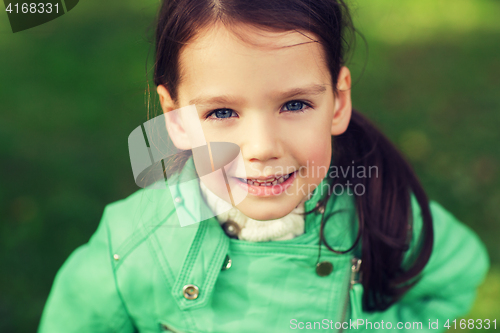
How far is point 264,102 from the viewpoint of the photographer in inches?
30.2

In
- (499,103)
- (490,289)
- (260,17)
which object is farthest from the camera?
(499,103)

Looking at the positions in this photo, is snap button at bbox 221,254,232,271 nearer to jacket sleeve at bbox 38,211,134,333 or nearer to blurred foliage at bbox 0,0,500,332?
jacket sleeve at bbox 38,211,134,333

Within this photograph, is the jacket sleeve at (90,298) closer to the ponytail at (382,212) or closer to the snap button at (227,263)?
the snap button at (227,263)

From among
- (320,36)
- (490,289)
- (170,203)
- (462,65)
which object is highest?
(320,36)

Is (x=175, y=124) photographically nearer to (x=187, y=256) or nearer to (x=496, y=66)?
(x=187, y=256)

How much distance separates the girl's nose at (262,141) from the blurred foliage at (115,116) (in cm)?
96

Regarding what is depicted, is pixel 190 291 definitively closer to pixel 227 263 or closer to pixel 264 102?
pixel 227 263

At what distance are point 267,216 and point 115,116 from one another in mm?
1234

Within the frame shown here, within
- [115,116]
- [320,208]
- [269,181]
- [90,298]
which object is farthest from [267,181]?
[115,116]

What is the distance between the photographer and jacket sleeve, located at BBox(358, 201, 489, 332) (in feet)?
3.67

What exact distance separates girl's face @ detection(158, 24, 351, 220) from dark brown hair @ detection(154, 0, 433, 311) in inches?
2.3

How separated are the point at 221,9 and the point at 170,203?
44 cm

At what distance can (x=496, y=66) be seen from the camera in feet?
7.13

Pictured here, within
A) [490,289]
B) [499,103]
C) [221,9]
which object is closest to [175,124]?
[221,9]
